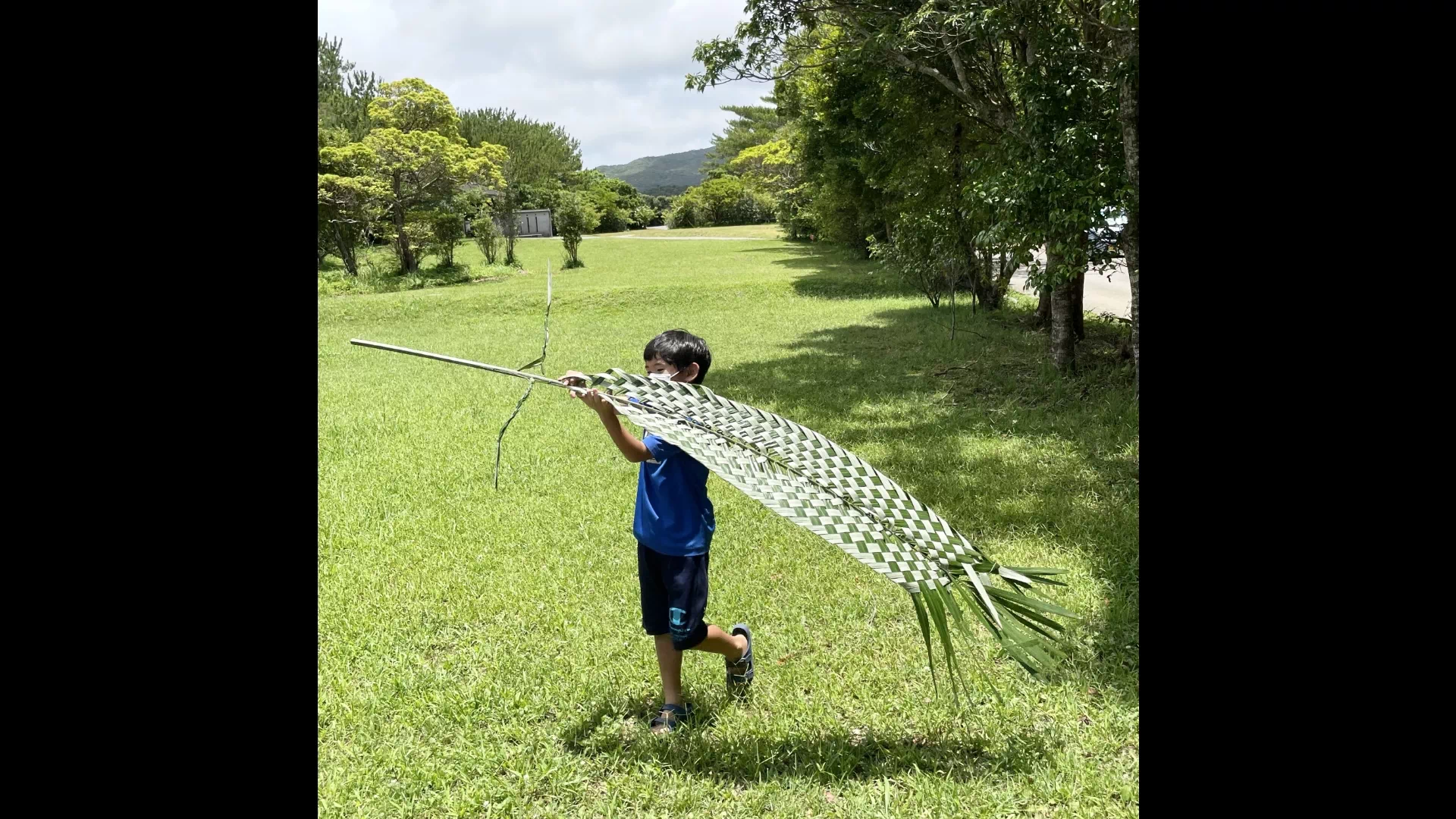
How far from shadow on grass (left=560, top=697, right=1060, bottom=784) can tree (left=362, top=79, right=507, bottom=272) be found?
911 inches

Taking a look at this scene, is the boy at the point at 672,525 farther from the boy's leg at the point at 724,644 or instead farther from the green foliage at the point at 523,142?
the green foliage at the point at 523,142

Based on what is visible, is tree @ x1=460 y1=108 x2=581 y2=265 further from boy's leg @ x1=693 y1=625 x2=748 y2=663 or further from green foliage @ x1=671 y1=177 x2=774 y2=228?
boy's leg @ x1=693 y1=625 x2=748 y2=663

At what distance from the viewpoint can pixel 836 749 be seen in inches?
125

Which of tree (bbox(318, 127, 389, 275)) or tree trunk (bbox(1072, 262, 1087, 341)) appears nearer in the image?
tree trunk (bbox(1072, 262, 1087, 341))

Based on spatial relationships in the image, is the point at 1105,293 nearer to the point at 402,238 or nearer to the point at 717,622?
the point at 402,238

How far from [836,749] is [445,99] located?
27.6m

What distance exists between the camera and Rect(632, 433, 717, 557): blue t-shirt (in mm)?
3045

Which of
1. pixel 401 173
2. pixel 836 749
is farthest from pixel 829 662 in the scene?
pixel 401 173

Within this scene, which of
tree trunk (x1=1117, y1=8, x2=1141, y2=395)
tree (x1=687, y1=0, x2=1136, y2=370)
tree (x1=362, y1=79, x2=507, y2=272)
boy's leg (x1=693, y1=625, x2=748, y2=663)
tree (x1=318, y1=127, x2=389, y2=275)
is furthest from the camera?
tree (x1=362, y1=79, x2=507, y2=272)

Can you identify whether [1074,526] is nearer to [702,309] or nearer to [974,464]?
[974,464]

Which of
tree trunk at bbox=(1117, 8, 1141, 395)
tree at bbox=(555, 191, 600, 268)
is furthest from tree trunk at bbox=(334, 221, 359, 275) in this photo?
tree trunk at bbox=(1117, 8, 1141, 395)

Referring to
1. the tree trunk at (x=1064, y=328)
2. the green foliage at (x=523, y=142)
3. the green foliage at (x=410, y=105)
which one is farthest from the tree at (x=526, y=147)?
the tree trunk at (x=1064, y=328)

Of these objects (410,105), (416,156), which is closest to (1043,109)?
(416,156)
